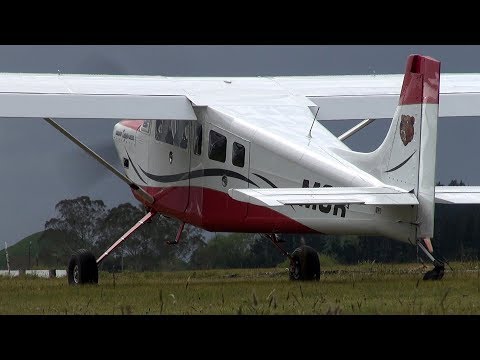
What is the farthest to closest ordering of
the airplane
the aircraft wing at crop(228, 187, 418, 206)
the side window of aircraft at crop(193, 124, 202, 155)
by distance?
the side window of aircraft at crop(193, 124, 202, 155) → the airplane → the aircraft wing at crop(228, 187, 418, 206)

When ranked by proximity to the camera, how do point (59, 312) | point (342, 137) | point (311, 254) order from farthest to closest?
1. point (342, 137)
2. point (311, 254)
3. point (59, 312)

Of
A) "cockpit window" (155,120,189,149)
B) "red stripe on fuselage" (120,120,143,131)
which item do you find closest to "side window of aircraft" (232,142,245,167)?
"cockpit window" (155,120,189,149)

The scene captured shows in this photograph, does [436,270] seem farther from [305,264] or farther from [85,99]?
[85,99]

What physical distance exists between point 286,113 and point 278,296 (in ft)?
15.4

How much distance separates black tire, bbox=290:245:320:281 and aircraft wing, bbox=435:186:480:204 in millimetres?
2760

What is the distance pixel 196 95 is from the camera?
875 inches

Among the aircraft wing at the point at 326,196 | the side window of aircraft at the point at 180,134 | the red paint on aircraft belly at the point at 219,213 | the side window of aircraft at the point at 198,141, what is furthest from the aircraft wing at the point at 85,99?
the aircraft wing at the point at 326,196

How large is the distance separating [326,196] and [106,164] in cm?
598

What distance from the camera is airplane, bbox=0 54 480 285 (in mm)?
17469

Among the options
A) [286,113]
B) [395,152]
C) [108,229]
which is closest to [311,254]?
[286,113]

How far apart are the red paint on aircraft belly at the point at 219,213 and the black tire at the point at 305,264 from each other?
91cm

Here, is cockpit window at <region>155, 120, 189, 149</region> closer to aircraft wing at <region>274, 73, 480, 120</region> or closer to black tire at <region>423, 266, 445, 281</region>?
aircraft wing at <region>274, 73, 480, 120</region>

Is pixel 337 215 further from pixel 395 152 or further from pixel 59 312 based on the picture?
pixel 59 312

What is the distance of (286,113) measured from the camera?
20875 mm
